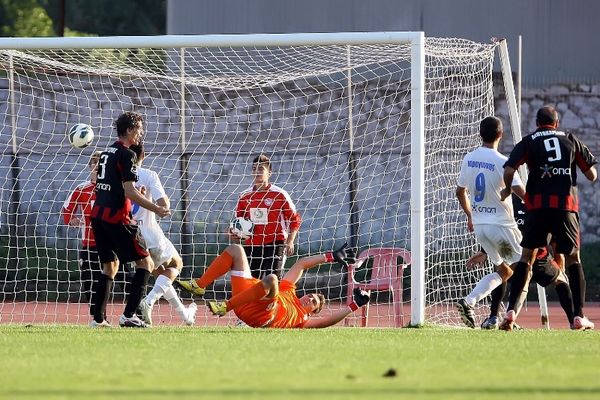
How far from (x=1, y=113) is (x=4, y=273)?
239 centimetres

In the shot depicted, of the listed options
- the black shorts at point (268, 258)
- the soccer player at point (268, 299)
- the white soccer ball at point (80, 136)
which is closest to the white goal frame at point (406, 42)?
the soccer player at point (268, 299)

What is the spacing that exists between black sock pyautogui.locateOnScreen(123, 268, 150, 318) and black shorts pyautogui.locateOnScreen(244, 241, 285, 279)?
2010 millimetres

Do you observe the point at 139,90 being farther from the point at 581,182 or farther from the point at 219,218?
the point at 581,182

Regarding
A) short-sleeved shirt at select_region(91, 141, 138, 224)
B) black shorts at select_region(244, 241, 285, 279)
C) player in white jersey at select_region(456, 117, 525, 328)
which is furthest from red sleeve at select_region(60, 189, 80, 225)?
player in white jersey at select_region(456, 117, 525, 328)

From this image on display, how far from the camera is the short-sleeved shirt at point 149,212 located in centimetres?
1266

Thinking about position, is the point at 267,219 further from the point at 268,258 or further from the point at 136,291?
the point at 136,291

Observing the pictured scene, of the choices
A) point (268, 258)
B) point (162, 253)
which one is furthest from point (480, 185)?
point (162, 253)

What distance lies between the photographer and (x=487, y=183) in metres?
12.2

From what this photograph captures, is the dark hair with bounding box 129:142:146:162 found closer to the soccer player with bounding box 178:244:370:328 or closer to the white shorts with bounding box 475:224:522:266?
the soccer player with bounding box 178:244:370:328

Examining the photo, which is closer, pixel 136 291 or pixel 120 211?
pixel 120 211

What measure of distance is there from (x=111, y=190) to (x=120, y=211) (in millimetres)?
208

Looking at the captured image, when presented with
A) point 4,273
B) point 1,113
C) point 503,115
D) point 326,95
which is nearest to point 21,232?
point 4,273

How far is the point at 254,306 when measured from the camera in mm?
11914

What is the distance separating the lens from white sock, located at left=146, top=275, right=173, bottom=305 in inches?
500
